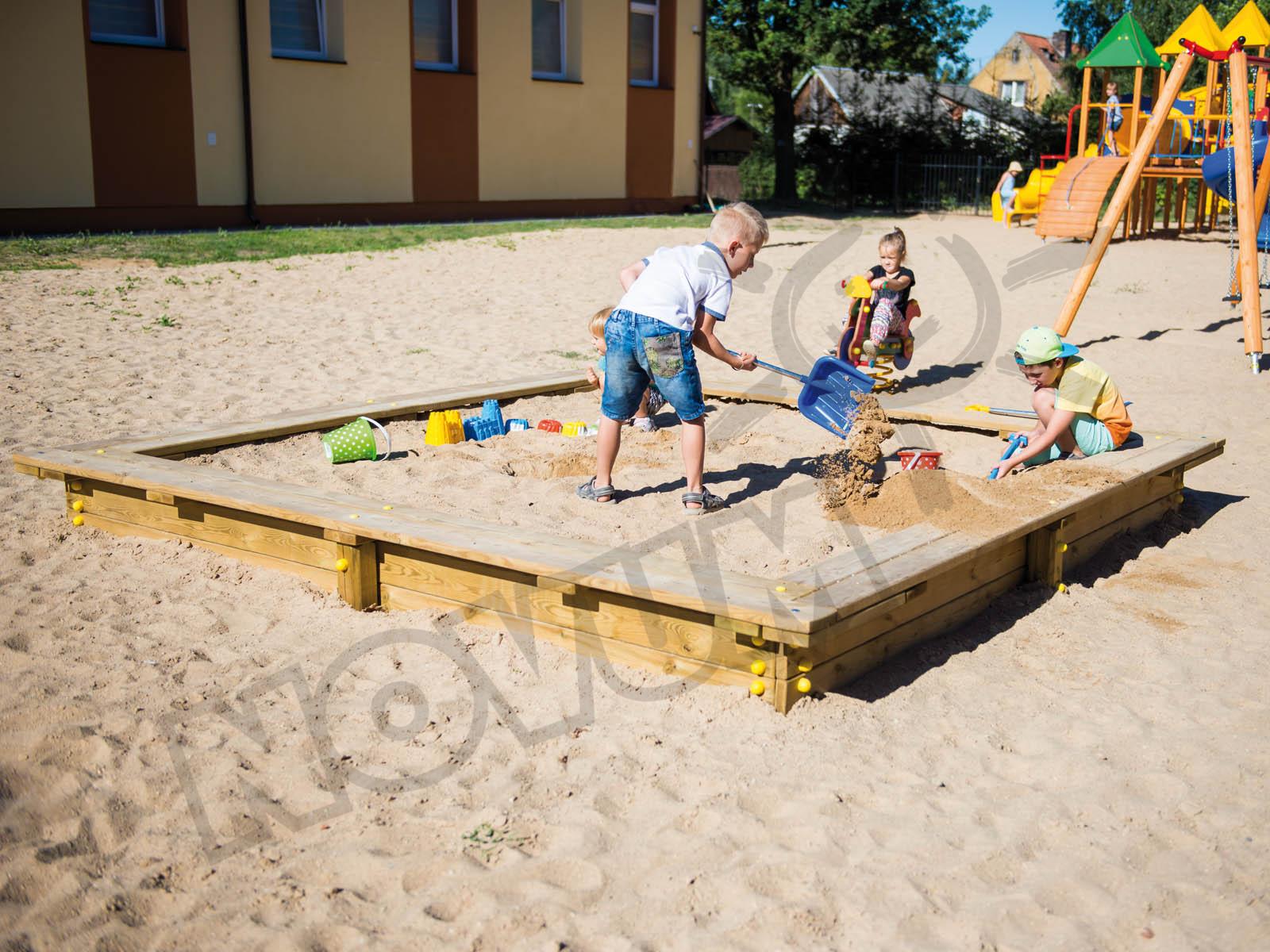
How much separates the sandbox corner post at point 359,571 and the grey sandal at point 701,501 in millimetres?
1304

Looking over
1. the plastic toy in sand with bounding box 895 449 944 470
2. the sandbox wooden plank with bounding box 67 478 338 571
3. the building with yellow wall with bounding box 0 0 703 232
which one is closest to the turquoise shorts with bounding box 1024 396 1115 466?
the plastic toy in sand with bounding box 895 449 944 470

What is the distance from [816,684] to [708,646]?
306 mm

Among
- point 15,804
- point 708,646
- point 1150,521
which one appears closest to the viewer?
point 15,804

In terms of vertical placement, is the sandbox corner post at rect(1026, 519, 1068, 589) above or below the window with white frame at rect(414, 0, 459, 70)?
below

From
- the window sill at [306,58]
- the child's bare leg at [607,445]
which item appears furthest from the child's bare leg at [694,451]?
the window sill at [306,58]

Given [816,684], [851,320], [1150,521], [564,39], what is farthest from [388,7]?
[816,684]

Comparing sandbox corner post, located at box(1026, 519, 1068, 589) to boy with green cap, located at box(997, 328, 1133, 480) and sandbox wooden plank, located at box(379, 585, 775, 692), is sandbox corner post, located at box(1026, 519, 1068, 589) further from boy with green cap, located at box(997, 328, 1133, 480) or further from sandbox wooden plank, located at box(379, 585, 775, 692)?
sandbox wooden plank, located at box(379, 585, 775, 692)

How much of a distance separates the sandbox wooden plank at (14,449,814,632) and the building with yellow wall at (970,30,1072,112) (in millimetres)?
62223

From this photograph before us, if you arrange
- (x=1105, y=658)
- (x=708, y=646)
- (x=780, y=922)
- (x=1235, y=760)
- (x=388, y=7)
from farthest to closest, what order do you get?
(x=388, y=7)
(x=1105, y=658)
(x=708, y=646)
(x=1235, y=760)
(x=780, y=922)

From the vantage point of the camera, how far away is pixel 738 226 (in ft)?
14.6

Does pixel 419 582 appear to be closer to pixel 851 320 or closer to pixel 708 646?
pixel 708 646

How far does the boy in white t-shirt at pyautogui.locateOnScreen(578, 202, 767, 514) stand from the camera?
4422 millimetres

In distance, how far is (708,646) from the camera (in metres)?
3.12

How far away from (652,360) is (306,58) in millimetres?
13075
